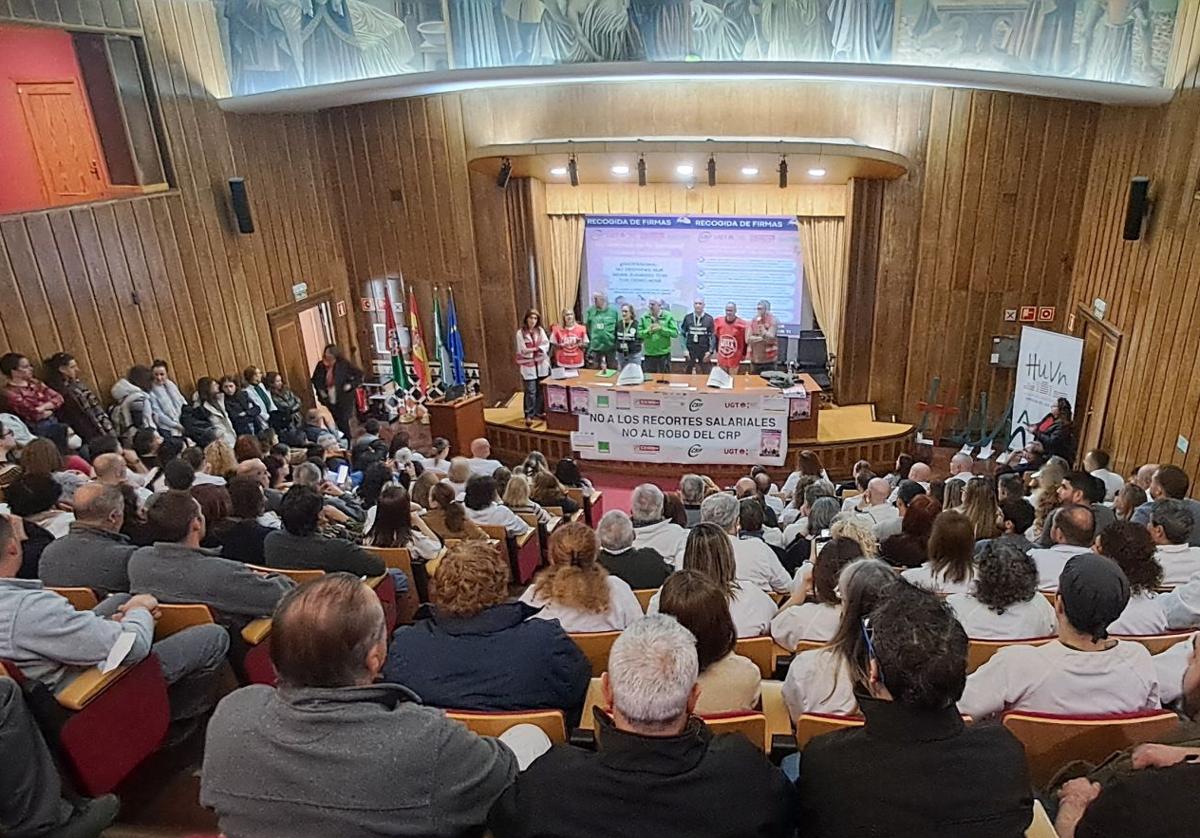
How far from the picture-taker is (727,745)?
1542mm

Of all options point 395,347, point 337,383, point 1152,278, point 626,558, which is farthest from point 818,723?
point 395,347

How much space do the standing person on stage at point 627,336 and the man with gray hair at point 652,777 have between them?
26.6ft

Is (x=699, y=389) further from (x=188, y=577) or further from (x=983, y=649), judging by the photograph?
(x=188, y=577)

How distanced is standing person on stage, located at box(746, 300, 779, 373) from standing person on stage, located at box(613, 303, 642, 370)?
1.40 meters

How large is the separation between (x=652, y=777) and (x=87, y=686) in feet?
6.21

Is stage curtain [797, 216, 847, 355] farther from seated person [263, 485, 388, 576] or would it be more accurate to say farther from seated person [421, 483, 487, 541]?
seated person [263, 485, 388, 576]

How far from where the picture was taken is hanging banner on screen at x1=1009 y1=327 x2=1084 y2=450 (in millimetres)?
7105

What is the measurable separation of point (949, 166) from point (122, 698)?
838cm

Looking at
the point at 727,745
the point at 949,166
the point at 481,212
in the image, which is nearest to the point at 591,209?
the point at 481,212

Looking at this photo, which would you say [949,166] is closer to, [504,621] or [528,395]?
[528,395]

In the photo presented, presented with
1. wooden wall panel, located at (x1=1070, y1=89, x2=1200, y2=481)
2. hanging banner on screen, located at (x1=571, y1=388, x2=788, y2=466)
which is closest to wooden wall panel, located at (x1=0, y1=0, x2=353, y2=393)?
hanging banner on screen, located at (x1=571, y1=388, x2=788, y2=466)

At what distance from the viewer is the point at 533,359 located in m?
8.80

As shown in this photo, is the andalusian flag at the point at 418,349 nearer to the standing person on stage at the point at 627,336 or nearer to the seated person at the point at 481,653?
the standing person on stage at the point at 627,336

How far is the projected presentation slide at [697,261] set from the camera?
9555 millimetres
